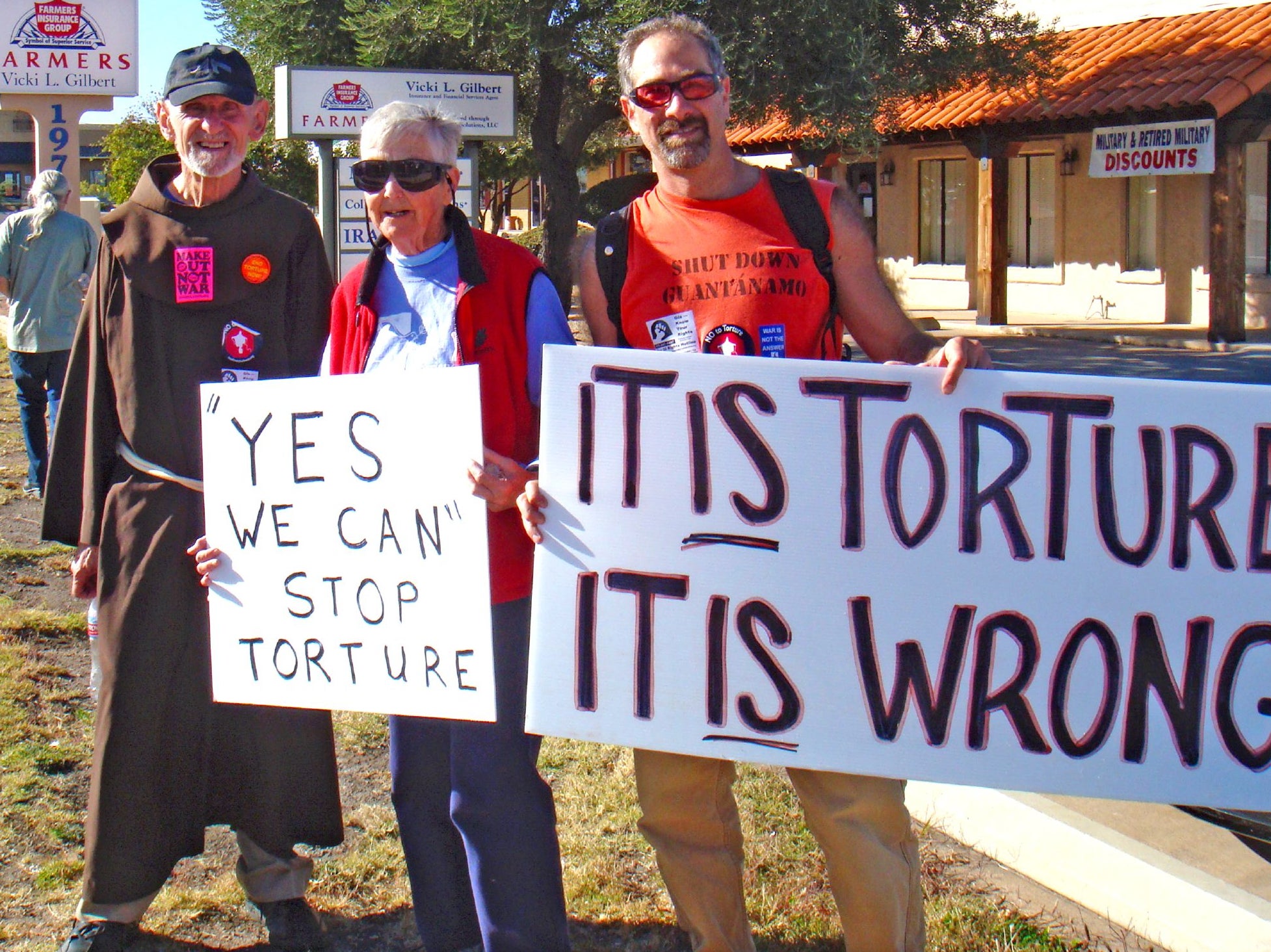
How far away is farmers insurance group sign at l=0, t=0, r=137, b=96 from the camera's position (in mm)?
→ 15430

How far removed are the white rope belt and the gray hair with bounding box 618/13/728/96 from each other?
132 centimetres

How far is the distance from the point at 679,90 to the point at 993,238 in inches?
707

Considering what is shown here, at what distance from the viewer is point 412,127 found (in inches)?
111

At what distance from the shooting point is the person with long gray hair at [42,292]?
7773mm

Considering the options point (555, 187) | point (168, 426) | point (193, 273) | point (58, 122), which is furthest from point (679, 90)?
point (58, 122)

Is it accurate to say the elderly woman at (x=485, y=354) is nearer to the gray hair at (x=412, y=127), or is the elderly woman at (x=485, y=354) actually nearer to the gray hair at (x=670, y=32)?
the gray hair at (x=412, y=127)

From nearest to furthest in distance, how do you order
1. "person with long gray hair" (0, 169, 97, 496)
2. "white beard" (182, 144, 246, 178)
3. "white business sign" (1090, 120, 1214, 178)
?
"white beard" (182, 144, 246, 178)
"person with long gray hair" (0, 169, 97, 496)
"white business sign" (1090, 120, 1214, 178)

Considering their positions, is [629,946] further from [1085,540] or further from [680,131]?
[680,131]

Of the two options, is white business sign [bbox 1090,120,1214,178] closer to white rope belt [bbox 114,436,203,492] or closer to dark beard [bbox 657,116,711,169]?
dark beard [bbox 657,116,711,169]

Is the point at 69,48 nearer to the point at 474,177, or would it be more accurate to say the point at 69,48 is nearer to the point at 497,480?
the point at 474,177

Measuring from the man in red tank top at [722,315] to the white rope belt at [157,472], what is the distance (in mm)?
958

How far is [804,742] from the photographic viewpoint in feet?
8.52

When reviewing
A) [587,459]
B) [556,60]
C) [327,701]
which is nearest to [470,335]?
[587,459]

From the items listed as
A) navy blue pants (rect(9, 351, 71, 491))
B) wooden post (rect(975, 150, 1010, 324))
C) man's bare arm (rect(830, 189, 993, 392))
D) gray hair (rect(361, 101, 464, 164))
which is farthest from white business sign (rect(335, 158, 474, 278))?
wooden post (rect(975, 150, 1010, 324))
